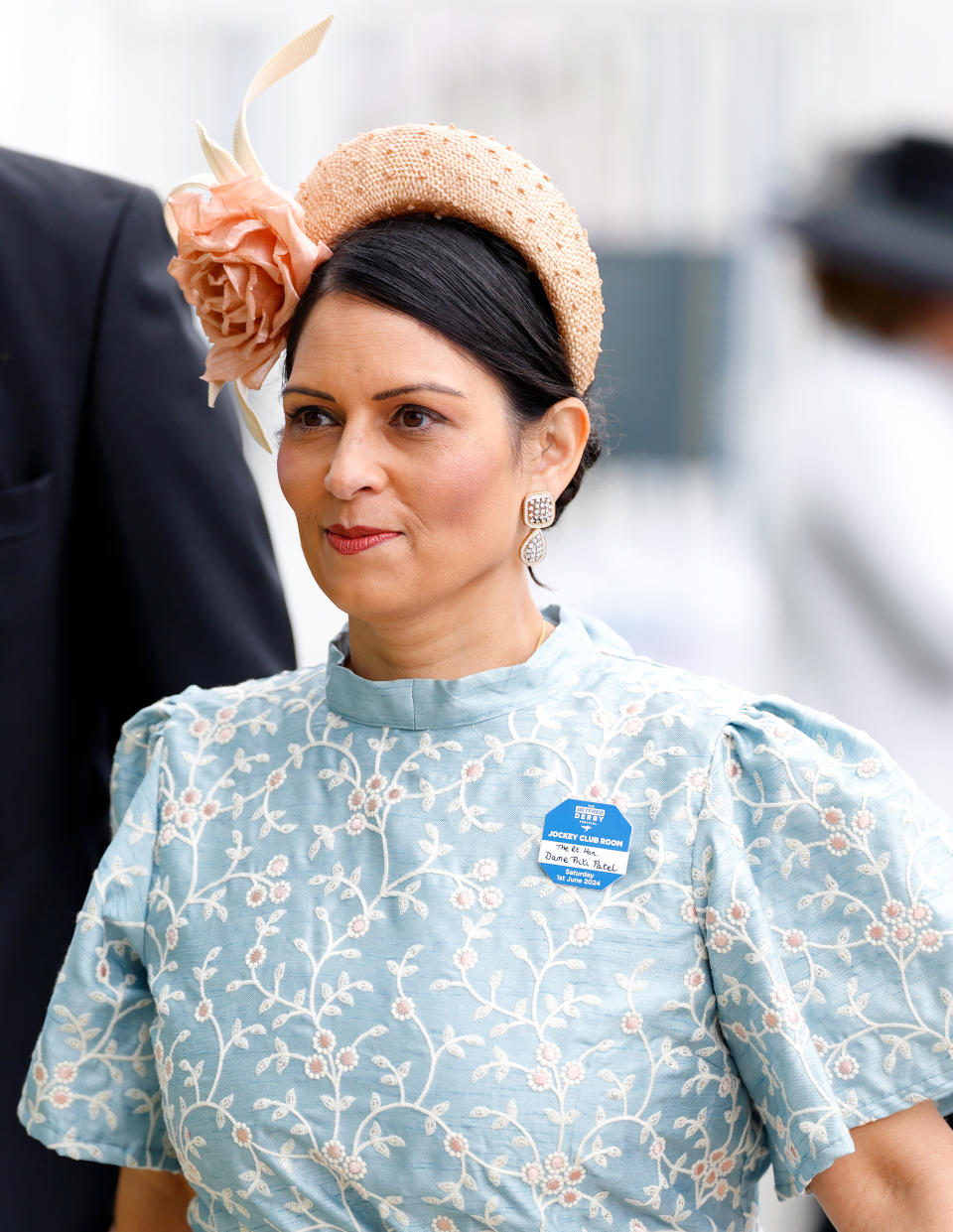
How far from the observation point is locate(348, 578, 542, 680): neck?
1.22m

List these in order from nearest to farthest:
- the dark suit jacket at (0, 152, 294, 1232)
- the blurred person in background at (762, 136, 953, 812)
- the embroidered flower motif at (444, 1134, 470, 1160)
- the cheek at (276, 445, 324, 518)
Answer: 1. the embroidered flower motif at (444, 1134, 470, 1160)
2. the cheek at (276, 445, 324, 518)
3. the dark suit jacket at (0, 152, 294, 1232)
4. the blurred person in background at (762, 136, 953, 812)

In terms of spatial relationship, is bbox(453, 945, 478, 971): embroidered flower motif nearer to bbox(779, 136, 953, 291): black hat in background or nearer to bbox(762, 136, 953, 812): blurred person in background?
bbox(762, 136, 953, 812): blurred person in background

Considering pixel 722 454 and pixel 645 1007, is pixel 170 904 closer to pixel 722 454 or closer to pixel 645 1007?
pixel 645 1007

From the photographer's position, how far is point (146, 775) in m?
1.32

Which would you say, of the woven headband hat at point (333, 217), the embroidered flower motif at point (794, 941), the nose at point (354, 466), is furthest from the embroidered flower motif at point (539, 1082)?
the woven headband hat at point (333, 217)

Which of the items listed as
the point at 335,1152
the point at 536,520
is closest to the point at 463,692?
the point at 536,520

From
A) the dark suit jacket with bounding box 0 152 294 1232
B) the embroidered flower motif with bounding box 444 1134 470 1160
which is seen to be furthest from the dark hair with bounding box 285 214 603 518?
the embroidered flower motif with bounding box 444 1134 470 1160

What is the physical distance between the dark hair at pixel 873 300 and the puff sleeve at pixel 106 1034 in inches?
58.3

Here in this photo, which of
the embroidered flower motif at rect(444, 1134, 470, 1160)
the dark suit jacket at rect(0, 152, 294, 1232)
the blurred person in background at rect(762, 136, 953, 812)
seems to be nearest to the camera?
the embroidered flower motif at rect(444, 1134, 470, 1160)

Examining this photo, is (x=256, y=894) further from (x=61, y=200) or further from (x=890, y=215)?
(x=890, y=215)

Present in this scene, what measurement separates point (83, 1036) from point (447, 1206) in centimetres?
38

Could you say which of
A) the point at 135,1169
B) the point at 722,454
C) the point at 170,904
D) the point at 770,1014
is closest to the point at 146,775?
the point at 170,904

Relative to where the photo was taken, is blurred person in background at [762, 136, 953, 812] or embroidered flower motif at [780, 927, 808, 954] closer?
embroidered flower motif at [780, 927, 808, 954]

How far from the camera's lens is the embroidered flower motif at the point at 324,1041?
1.14m
